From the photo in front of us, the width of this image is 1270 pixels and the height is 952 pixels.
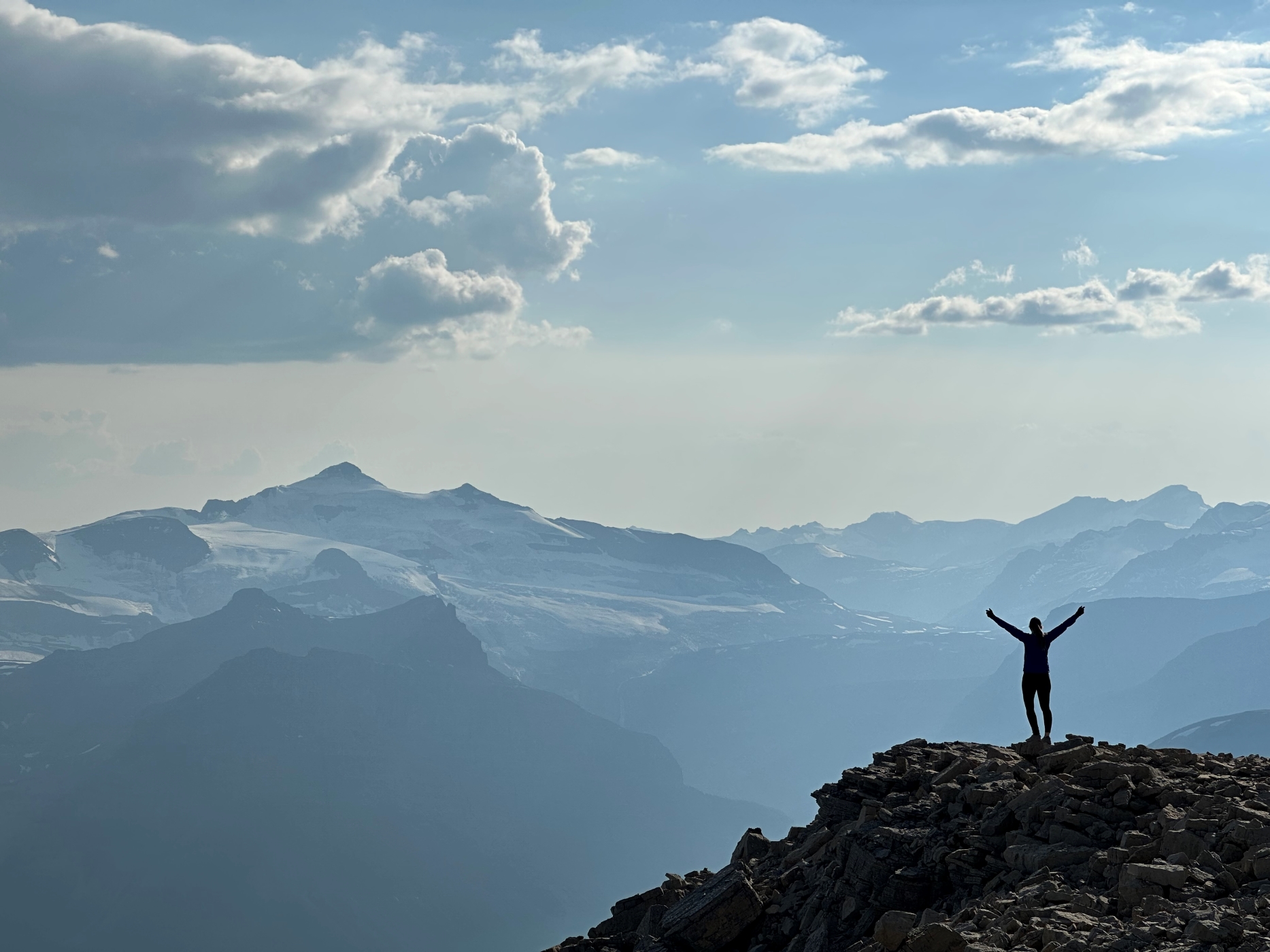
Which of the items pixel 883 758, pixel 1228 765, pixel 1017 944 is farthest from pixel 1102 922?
pixel 883 758

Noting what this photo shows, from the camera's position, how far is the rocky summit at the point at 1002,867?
24.5m

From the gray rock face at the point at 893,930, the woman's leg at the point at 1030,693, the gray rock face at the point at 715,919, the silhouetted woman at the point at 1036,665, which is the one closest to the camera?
the gray rock face at the point at 893,930

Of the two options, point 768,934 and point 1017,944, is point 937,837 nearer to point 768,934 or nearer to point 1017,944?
point 768,934

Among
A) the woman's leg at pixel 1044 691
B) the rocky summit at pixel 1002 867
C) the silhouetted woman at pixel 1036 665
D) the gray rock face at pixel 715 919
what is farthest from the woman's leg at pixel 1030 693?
the gray rock face at pixel 715 919

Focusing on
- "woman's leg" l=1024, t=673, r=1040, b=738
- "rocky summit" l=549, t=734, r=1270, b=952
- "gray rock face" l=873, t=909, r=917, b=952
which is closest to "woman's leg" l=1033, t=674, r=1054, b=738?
"woman's leg" l=1024, t=673, r=1040, b=738

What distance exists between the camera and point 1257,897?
23.9 meters

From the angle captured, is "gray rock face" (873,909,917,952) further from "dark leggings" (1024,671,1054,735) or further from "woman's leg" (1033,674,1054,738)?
"woman's leg" (1033,674,1054,738)

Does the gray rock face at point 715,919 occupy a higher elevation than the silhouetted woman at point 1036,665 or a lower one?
lower

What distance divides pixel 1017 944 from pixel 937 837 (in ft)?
30.4

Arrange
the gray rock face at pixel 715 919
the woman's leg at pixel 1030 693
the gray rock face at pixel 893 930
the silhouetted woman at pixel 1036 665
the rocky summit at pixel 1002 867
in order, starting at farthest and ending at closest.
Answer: the woman's leg at pixel 1030 693, the silhouetted woman at pixel 1036 665, the gray rock face at pixel 715 919, the gray rock face at pixel 893 930, the rocky summit at pixel 1002 867

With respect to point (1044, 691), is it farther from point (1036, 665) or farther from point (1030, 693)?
point (1036, 665)

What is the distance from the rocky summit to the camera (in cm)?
2453

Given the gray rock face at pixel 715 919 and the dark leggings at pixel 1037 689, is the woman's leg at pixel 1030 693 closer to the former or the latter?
the dark leggings at pixel 1037 689

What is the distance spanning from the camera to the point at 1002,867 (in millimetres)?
30562
